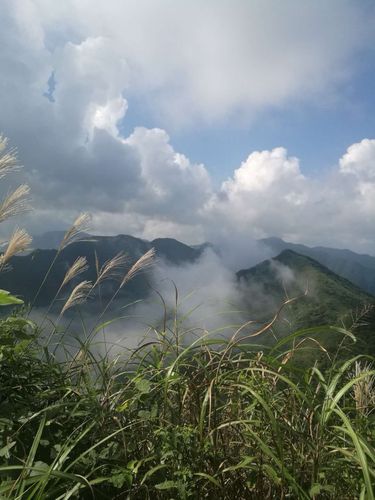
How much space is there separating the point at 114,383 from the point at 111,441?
41 centimetres

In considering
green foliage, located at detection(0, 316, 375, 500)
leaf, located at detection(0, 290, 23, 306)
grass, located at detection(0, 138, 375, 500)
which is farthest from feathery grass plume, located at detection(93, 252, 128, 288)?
leaf, located at detection(0, 290, 23, 306)

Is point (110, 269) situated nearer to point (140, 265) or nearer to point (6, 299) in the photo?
point (140, 265)

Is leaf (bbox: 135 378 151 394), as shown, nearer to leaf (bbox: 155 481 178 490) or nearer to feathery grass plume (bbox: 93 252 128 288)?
leaf (bbox: 155 481 178 490)

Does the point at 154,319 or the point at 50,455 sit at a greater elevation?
the point at 154,319

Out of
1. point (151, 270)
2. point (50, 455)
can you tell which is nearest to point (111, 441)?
point (50, 455)

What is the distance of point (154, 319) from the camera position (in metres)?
2.92

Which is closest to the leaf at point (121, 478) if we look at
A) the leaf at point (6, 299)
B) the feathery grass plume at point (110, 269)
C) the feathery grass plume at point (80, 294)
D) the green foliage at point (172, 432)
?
the green foliage at point (172, 432)

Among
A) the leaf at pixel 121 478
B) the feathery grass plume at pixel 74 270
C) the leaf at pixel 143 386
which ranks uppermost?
the feathery grass plume at pixel 74 270

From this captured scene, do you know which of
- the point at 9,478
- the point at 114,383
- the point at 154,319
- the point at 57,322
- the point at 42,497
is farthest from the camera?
the point at 57,322

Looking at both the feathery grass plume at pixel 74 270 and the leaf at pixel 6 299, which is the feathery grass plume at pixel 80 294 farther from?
the leaf at pixel 6 299

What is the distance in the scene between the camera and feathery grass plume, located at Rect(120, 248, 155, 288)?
11.5 feet

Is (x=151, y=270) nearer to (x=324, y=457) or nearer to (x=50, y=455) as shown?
(x=50, y=455)

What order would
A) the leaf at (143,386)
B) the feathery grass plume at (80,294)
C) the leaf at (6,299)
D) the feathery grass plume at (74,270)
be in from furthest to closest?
the feathery grass plume at (74,270) < the feathery grass plume at (80,294) < the leaf at (6,299) < the leaf at (143,386)

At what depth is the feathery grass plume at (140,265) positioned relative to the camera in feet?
11.5
